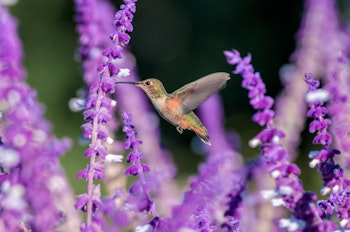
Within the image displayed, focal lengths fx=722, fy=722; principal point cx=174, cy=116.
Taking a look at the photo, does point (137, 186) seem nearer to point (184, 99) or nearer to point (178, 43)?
point (184, 99)

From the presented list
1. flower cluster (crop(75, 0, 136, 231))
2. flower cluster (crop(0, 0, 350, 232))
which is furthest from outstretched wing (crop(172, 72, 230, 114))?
flower cluster (crop(75, 0, 136, 231))

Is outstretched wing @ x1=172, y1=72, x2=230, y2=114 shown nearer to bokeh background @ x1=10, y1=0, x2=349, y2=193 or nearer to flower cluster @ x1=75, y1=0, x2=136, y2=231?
flower cluster @ x1=75, y1=0, x2=136, y2=231

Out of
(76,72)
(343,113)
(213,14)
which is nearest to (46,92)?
(76,72)

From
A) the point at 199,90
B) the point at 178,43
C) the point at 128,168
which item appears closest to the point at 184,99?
the point at 199,90

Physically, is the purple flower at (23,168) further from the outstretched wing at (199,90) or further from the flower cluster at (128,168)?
the outstretched wing at (199,90)

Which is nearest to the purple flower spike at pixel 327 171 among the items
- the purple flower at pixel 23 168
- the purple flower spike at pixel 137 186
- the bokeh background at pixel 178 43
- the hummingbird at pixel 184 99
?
the purple flower spike at pixel 137 186

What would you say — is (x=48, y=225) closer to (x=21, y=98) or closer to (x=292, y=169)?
(x=21, y=98)
